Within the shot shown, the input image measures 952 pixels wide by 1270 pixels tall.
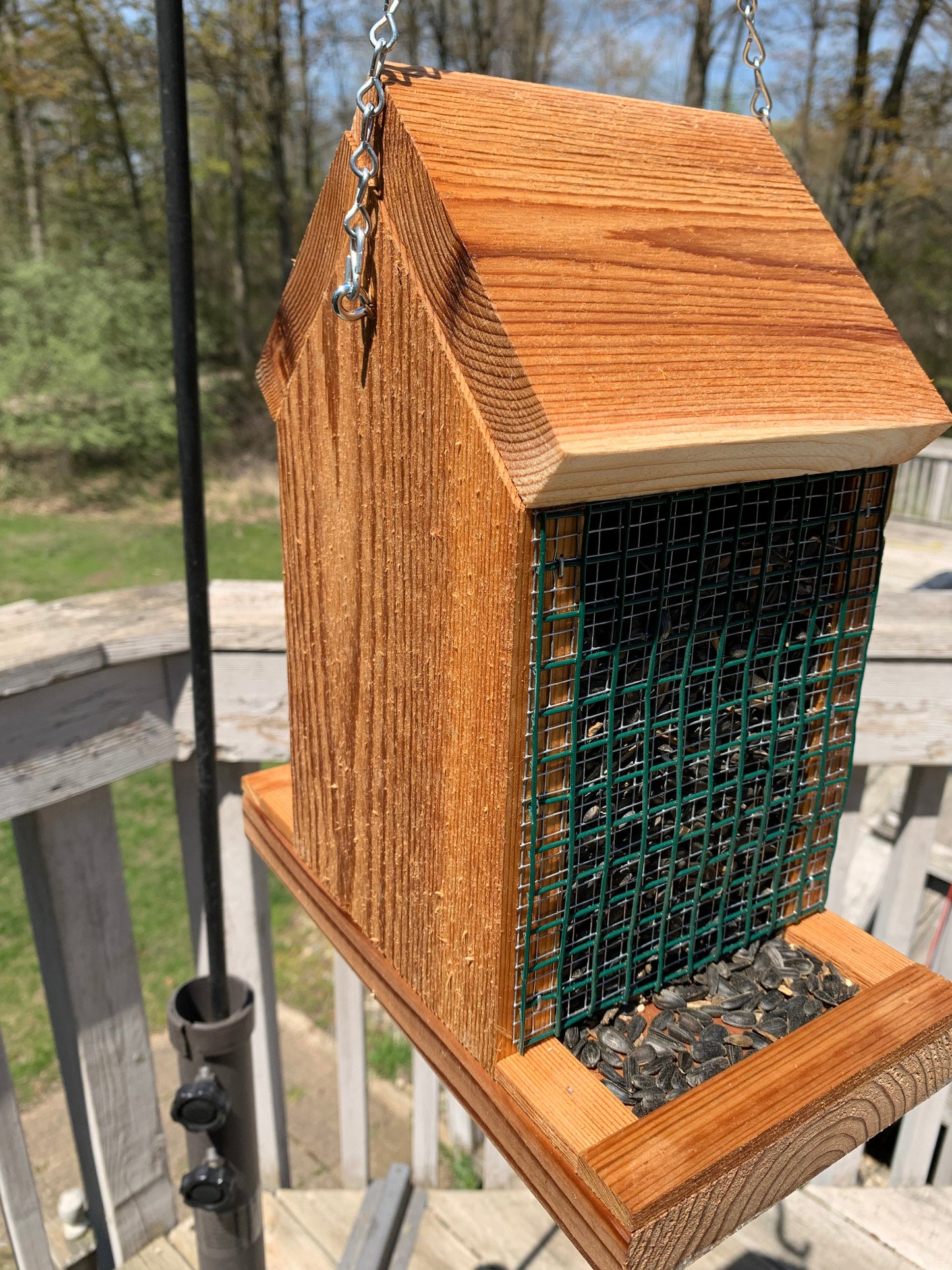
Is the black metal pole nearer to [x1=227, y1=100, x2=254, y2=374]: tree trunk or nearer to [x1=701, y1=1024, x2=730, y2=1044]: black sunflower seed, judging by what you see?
[x1=701, y1=1024, x2=730, y2=1044]: black sunflower seed

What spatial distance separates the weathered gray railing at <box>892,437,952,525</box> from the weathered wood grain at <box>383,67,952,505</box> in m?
7.07

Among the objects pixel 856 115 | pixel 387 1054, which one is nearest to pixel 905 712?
pixel 387 1054

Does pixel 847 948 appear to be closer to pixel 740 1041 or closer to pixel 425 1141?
pixel 740 1041

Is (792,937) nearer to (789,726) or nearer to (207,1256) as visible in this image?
(789,726)

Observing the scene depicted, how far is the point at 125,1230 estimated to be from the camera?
1462mm

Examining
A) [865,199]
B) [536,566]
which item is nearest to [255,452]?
[865,199]

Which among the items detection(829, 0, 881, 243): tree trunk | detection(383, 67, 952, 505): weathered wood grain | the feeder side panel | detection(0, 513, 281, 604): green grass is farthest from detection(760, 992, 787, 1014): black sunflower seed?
detection(829, 0, 881, 243): tree trunk

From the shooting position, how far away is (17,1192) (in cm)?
132

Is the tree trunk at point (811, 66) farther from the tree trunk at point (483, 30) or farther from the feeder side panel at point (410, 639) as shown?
the feeder side panel at point (410, 639)

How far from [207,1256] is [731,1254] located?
0.89 metres

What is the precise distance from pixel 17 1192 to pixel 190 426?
113 cm

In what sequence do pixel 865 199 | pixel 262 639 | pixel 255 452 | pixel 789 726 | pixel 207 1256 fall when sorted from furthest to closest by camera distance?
pixel 255 452 < pixel 865 199 < pixel 262 639 < pixel 207 1256 < pixel 789 726

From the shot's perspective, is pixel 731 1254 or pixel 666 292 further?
pixel 731 1254

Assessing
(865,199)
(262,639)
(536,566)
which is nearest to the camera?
(536,566)
